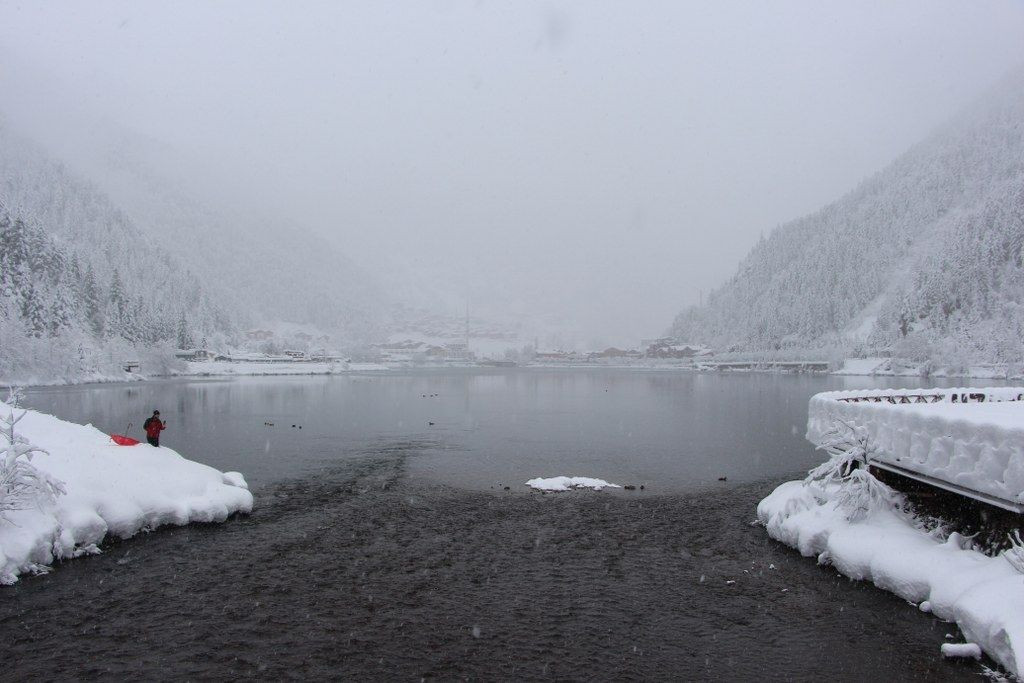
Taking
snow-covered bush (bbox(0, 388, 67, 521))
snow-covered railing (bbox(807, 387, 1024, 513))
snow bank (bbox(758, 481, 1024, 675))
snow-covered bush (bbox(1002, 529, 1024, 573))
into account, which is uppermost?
snow-covered railing (bbox(807, 387, 1024, 513))

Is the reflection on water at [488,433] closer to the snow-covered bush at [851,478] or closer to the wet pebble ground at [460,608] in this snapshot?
the snow-covered bush at [851,478]

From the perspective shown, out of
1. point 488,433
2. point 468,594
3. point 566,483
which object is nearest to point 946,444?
point 468,594

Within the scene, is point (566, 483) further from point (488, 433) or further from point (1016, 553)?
point (488, 433)

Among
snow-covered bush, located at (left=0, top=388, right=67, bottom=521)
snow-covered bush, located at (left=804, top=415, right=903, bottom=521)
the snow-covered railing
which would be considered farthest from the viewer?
snow-covered bush, located at (left=804, top=415, right=903, bottom=521)

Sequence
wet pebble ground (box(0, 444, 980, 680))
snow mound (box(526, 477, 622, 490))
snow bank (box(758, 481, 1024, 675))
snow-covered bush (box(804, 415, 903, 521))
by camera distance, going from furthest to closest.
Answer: snow mound (box(526, 477, 622, 490))
snow-covered bush (box(804, 415, 903, 521))
wet pebble ground (box(0, 444, 980, 680))
snow bank (box(758, 481, 1024, 675))

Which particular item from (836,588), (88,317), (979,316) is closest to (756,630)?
(836,588)

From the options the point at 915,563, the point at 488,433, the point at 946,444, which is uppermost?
the point at 946,444

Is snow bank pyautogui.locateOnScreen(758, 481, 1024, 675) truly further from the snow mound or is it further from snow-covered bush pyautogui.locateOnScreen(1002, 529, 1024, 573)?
the snow mound

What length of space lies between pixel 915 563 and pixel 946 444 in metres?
3.15

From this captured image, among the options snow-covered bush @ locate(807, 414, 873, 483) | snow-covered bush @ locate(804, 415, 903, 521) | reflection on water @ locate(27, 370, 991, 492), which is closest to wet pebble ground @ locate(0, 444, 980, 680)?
snow-covered bush @ locate(804, 415, 903, 521)

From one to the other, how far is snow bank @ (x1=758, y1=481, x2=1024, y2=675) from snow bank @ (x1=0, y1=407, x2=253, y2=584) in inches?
770

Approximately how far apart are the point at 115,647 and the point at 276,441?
29822mm

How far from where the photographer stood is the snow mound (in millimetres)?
27938

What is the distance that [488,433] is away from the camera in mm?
47688
